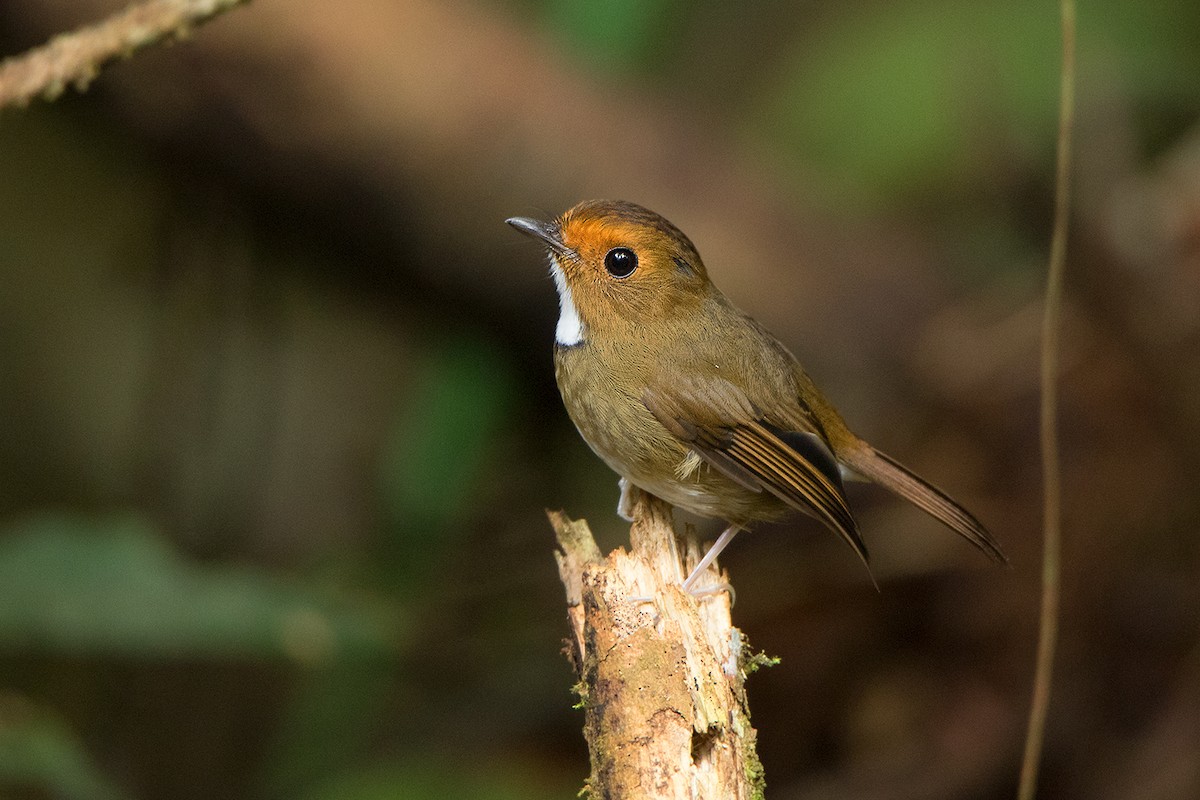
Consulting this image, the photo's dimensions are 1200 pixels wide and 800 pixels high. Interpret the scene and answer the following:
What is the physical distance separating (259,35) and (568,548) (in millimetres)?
2947

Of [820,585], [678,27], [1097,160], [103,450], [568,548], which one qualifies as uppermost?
[678,27]

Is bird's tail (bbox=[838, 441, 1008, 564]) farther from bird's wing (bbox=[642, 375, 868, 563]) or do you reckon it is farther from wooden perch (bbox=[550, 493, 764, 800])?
wooden perch (bbox=[550, 493, 764, 800])

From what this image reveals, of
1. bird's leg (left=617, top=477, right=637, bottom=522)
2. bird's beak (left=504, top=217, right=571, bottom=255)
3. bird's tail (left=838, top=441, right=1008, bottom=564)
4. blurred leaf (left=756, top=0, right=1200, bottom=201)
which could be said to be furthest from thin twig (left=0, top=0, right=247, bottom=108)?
blurred leaf (left=756, top=0, right=1200, bottom=201)

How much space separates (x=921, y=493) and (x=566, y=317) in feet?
3.26

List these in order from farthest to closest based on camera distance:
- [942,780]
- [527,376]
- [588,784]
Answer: [527,376] → [942,780] → [588,784]

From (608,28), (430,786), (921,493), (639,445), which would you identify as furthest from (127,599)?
(608,28)

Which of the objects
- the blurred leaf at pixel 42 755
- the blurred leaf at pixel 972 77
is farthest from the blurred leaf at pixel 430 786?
the blurred leaf at pixel 972 77

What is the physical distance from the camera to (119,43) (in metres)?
2.70

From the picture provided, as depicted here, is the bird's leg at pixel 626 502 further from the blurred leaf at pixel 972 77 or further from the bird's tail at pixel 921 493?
the blurred leaf at pixel 972 77

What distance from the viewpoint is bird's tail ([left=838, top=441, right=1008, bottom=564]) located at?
10.3 ft

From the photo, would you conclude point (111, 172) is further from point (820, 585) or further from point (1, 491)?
point (820, 585)

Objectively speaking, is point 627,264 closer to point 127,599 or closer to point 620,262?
point 620,262

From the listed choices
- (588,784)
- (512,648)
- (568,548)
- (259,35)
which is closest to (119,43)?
(568,548)

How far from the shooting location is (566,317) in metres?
3.36
